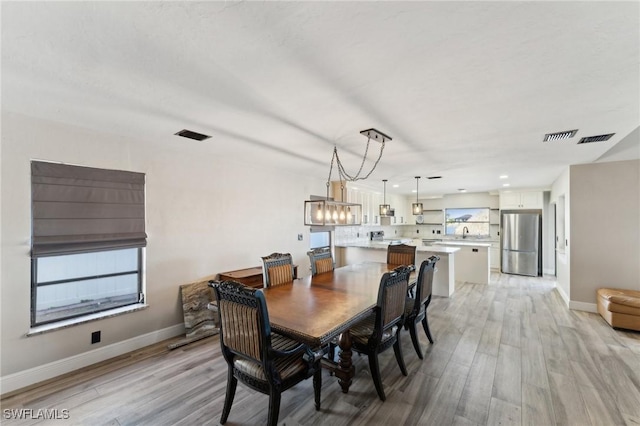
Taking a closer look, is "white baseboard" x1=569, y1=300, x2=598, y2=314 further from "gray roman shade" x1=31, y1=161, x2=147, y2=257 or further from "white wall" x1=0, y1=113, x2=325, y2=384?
"gray roman shade" x1=31, y1=161, x2=147, y2=257

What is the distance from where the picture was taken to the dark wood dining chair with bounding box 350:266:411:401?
225 cm

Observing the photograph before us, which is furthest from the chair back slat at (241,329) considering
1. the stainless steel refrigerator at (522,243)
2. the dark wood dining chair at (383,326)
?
the stainless steel refrigerator at (522,243)

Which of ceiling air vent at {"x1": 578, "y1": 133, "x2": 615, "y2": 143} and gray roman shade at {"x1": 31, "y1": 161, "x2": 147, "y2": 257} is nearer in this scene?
gray roman shade at {"x1": 31, "y1": 161, "x2": 147, "y2": 257}

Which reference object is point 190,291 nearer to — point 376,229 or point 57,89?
point 57,89

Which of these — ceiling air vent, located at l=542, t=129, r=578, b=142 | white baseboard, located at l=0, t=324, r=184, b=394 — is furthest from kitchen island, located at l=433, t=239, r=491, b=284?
white baseboard, located at l=0, t=324, r=184, b=394

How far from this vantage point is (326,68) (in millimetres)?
1706

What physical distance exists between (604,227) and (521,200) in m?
3.39

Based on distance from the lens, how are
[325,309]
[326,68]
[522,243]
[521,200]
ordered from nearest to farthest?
[326,68] → [325,309] → [522,243] → [521,200]

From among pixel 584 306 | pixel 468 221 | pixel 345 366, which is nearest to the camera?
pixel 345 366

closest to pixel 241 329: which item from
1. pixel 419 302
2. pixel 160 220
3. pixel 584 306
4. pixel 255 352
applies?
pixel 255 352

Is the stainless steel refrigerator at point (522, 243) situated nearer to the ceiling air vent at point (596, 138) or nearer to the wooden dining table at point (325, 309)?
the ceiling air vent at point (596, 138)

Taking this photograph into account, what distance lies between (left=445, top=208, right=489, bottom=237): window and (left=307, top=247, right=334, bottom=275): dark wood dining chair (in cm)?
650

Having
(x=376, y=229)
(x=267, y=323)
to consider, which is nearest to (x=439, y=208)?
(x=376, y=229)

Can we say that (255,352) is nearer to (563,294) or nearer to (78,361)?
(78,361)
